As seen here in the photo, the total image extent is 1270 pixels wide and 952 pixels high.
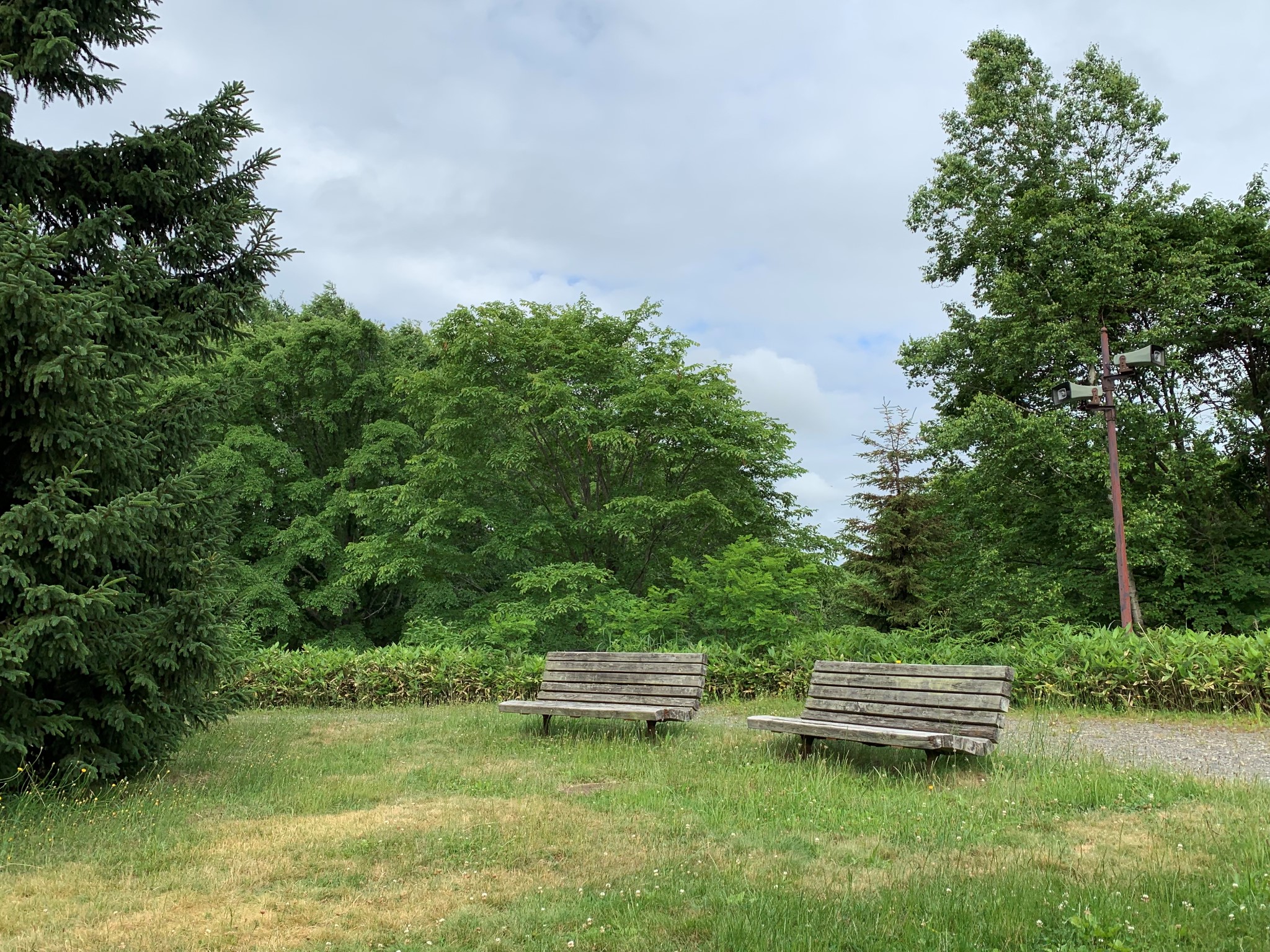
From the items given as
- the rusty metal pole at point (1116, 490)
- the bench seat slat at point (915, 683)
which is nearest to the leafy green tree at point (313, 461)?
the bench seat slat at point (915, 683)

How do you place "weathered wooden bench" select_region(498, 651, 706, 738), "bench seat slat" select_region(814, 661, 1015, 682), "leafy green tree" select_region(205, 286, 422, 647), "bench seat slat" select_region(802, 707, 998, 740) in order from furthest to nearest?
"leafy green tree" select_region(205, 286, 422, 647) → "weathered wooden bench" select_region(498, 651, 706, 738) → "bench seat slat" select_region(814, 661, 1015, 682) → "bench seat slat" select_region(802, 707, 998, 740)

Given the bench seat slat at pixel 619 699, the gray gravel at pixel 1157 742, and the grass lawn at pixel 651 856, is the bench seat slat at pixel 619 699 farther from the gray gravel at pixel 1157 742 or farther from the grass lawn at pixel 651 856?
the gray gravel at pixel 1157 742

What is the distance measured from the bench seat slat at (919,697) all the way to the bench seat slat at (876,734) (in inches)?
11.3

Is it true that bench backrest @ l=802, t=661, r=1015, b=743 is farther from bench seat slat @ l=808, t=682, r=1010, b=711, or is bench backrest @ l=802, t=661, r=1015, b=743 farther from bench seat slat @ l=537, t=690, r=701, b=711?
bench seat slat @ l=537, t=690, r=701, b=711

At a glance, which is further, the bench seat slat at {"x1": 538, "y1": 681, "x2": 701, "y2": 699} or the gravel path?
the bench seat slat at {"x1": 538, "y1": 681, "x2": 701, "y2": 699}

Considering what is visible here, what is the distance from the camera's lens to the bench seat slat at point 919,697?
6.26m

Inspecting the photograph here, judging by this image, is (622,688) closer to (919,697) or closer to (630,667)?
(630,667)

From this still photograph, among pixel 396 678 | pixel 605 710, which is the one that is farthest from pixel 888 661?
pixel 396 678

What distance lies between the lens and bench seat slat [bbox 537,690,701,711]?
8.24m

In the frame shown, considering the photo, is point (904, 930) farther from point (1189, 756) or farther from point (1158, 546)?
point (1158, 546)

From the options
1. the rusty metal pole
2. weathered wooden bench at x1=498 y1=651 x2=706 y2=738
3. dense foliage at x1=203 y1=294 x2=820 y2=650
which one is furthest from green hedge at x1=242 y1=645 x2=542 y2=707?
the rusty metal pole

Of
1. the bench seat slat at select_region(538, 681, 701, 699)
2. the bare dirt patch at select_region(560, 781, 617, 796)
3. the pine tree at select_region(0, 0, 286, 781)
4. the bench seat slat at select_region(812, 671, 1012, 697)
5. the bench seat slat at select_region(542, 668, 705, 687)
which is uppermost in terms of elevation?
the pine tree at select_region(0, 0, 286, 781)

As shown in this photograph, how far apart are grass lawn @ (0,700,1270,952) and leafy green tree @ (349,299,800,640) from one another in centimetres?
907

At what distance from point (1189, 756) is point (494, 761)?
5.96 meters
